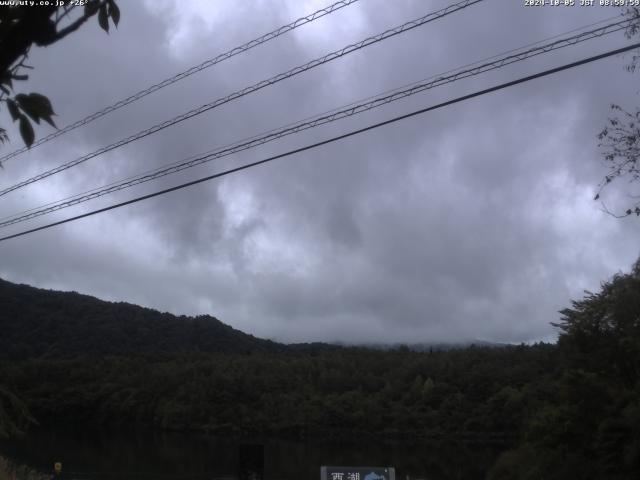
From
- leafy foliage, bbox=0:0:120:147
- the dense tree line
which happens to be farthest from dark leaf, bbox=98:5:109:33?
the dense tree line

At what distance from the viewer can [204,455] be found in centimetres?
6988

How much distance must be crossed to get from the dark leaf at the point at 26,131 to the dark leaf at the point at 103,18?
51cm

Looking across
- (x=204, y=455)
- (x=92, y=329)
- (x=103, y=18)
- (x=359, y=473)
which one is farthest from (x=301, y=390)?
(x=103, y=18)

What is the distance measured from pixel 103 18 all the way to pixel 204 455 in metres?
71.4

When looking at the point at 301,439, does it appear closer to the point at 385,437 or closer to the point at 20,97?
the point at 385,437

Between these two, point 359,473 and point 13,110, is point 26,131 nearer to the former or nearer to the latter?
point 13,110

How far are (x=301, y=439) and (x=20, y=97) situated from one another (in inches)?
3600

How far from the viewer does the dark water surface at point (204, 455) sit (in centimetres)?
5321

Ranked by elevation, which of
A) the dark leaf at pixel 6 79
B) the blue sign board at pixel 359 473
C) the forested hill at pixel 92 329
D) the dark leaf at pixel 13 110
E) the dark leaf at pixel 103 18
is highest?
the forested hill at pixel 92 329

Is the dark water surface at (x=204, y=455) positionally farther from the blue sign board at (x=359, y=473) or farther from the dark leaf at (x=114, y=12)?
the dark leaf at (x=114, y=12)

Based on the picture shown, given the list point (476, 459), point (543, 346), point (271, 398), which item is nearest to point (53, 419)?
point (271, 398)

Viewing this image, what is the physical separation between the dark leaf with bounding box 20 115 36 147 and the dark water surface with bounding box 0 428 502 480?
42701 millimetres

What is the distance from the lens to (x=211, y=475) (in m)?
50.6

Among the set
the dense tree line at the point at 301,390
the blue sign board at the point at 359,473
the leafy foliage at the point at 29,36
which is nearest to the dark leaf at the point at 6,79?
the leafy foliage at the point at 29,36
